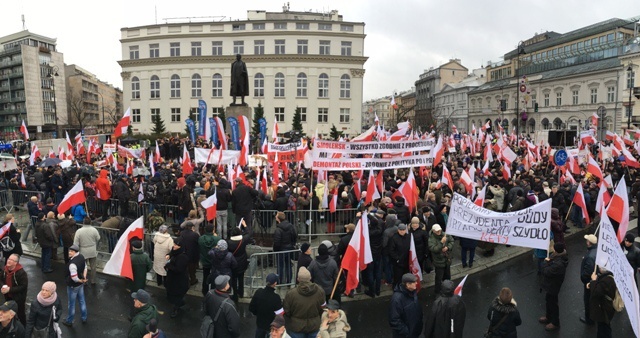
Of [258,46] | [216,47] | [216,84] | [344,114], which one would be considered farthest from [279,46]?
[344,114]

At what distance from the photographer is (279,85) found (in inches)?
2495

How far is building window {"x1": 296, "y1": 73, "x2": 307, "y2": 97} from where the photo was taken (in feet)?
207

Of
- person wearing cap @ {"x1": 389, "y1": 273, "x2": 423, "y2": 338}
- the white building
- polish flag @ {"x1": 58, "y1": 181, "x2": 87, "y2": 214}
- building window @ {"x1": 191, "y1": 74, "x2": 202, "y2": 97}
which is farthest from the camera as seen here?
building window @ {"x1": 191, "y1": 74, "x2": 202, "y2": 97}

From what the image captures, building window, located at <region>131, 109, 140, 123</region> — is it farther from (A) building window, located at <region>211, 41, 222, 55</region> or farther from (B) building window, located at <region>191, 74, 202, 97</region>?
(A) building window, located at <region>211, 41, 222, 55</region>

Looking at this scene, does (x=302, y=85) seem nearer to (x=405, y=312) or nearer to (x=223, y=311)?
(x=405, y=312)

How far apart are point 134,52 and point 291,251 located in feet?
214

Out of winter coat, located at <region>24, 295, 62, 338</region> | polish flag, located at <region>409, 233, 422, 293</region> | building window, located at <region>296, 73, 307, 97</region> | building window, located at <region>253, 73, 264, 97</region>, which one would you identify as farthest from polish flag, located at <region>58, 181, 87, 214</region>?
building window, located at <region>253, 73, 264, 97</region>

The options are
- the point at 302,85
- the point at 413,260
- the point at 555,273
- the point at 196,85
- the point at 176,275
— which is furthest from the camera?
the point at 196,85

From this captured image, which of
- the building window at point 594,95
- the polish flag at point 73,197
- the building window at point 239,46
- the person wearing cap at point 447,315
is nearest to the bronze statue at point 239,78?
the polish flag at point 73,197

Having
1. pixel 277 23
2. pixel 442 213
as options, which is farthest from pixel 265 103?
pixel 442 213

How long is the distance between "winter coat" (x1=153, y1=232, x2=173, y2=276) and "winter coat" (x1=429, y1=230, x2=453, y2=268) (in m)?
4.95

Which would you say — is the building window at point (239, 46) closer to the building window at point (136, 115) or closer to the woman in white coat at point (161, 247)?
the building window at point (136, 115)

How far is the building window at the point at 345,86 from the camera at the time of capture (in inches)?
2500

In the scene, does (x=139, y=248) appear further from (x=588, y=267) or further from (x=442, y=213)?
(x=588, y=267)
